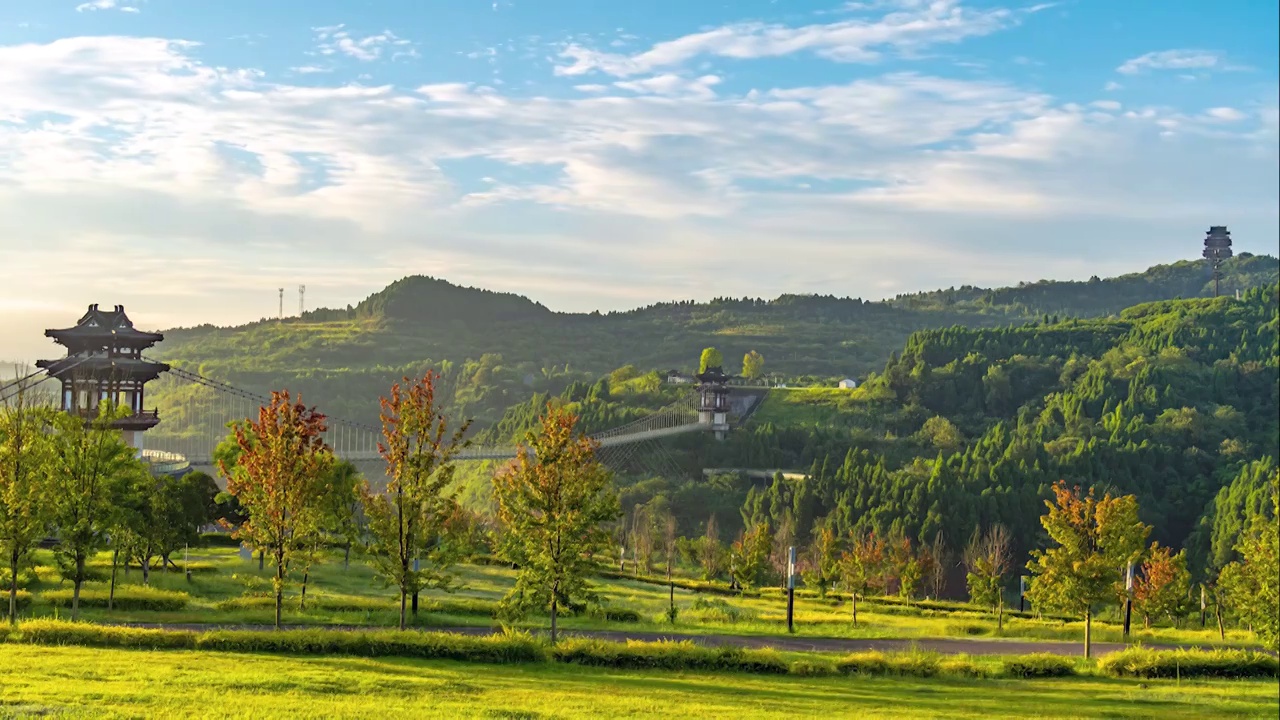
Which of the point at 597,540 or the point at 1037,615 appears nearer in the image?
the point at 597,540

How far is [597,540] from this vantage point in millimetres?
29094

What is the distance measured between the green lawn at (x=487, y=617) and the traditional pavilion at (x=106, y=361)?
11.1 meters

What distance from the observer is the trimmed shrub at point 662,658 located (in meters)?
26.4

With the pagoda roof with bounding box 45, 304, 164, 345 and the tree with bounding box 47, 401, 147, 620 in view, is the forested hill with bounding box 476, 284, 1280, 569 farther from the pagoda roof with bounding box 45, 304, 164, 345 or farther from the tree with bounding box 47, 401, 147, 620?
the tree with bounding box 47, 401, 147, 620

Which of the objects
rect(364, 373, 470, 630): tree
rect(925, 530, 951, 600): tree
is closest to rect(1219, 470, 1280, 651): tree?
rect(364, 373, 470, 630): tree

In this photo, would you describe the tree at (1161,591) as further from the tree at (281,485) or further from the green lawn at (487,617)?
the tree at (281,485)

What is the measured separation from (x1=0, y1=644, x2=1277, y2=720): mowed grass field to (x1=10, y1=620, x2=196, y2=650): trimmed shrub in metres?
0.65

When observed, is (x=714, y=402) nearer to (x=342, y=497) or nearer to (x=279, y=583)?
(x=342, y=497)

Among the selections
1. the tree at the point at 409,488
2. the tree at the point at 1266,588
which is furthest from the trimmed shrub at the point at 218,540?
the tree at the point at 1266,588

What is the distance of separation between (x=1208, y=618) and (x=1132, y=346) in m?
115

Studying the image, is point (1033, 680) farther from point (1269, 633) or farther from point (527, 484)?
point (527, 484)

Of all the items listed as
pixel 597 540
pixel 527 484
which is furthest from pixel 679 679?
pixel 527 484

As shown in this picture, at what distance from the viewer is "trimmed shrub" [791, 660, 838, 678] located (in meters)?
26.7

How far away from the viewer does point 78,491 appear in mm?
29828
